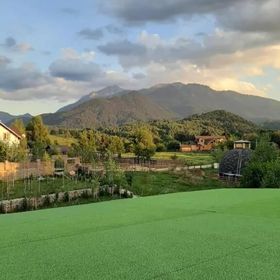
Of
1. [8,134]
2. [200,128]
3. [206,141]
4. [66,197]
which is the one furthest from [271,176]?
[200,128]

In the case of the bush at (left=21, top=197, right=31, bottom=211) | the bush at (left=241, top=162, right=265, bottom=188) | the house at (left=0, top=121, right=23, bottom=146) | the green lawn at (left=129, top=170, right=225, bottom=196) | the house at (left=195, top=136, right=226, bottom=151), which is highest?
the house at (left=0, top=121, right=23, bottom=146)

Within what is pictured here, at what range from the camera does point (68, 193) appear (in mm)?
17953

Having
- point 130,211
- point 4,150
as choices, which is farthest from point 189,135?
point 130,211

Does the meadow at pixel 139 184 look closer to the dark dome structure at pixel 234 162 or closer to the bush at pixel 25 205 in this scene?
the dark dome structure at pixel 234 162

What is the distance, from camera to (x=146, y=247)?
197 inches

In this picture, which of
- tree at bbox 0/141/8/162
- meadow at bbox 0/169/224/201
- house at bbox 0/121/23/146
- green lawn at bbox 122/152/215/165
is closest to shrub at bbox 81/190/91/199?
meadow at bbox 0/169/224/201

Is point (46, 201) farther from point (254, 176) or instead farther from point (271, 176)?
point (254, 176)

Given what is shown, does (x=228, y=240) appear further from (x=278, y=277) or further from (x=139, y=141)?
(x=139, y=141)

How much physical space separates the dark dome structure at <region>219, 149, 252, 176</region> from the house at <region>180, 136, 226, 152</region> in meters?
42.1

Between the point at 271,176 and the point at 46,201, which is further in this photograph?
the point at 271,176

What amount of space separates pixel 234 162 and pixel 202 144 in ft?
169

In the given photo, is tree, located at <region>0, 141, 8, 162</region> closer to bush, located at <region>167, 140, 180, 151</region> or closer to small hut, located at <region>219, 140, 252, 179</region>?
small hut, located at <region>219, 140, 252, 179</region>

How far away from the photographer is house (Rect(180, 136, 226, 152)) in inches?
3184

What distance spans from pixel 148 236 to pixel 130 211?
3139mm
